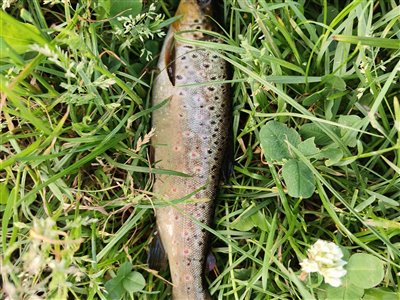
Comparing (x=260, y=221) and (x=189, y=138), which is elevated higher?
(x=189, y=138)

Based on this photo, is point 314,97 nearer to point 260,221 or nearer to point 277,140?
point 277,140

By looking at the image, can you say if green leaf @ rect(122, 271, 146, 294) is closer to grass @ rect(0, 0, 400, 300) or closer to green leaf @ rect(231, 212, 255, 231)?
grass @ rect(0, 0, 400, 300)

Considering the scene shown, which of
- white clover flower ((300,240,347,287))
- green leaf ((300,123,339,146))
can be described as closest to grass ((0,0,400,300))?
green leaf ((300,123,339,146))

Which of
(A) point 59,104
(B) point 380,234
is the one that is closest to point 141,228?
(A) point 59,104

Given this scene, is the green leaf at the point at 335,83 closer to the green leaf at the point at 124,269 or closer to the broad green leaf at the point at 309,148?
the broad green leaf at the point at 309,148

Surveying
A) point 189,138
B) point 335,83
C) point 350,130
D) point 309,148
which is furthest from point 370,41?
point 189,138

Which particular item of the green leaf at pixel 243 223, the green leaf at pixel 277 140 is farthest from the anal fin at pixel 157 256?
the green leaf at pixel 277 140

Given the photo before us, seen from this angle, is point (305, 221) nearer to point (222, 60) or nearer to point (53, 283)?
point (222, 60)
